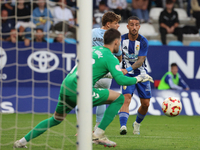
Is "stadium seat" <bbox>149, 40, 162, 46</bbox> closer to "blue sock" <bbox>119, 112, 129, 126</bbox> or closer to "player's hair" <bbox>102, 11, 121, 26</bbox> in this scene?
"blue sock" <bbox>119, 112, 129, 126</bbox>

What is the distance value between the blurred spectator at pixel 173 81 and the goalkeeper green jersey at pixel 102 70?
6.64 metres

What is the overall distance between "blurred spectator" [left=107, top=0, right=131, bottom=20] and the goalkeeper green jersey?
8.51 meters

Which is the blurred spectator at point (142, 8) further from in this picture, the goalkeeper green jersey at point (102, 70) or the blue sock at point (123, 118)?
the goalkeeper green jersey at point (102, 70)

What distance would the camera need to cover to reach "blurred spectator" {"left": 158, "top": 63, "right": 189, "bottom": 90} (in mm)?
10867

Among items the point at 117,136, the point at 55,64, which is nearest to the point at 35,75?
the point at 55,64

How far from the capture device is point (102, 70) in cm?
448

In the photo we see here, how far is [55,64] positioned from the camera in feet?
34.5

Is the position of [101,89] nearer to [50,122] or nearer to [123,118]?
[50,122]

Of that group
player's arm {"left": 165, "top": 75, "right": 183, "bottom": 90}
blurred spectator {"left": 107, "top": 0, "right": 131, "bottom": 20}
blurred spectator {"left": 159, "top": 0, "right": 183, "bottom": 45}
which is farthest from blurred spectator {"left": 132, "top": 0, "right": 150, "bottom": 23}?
player's arm {"left": 165, "top": 75, "right": 183, "bottom": 90}

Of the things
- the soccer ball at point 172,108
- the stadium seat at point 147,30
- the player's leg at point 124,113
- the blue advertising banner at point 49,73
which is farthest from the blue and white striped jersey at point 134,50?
the stadium seat at point 147,30

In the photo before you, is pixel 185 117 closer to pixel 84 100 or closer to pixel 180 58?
pixel 180 58

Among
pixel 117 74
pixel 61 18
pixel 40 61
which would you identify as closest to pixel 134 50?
pixel 117 74

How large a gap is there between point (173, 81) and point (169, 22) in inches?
111

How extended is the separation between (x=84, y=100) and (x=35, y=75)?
6.76 metres
